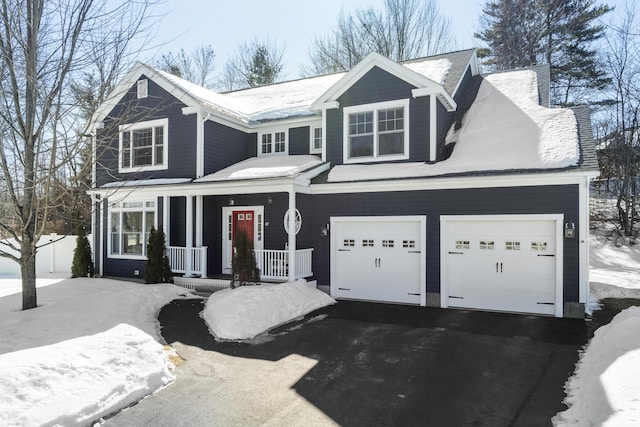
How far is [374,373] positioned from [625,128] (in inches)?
807

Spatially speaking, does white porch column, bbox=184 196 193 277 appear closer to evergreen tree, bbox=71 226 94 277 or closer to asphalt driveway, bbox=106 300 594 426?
evergreen tree, bbox=71 226 94 277

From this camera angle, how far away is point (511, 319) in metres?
8.41

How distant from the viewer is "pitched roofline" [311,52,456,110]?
10492 mm

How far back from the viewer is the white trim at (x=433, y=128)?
34.2 feet

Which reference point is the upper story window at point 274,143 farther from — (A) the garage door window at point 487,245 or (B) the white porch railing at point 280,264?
(A) the garage door window at point 487,245

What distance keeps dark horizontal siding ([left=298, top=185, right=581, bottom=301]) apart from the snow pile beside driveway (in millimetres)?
1502

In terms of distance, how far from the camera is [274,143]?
551 inches

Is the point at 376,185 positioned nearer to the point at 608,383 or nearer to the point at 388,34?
the point at 608,383

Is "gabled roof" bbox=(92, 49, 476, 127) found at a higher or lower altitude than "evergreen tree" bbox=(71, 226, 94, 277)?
higher

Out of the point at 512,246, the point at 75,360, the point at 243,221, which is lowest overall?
the point at 75,360

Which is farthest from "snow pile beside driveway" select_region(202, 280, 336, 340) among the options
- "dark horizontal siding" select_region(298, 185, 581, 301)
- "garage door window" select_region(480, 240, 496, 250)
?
"garage door window" select_region(480, 240, 496, 250)

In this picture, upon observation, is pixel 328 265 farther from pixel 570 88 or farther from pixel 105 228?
pixel 570 88

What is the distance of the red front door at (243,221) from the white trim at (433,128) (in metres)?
5.83

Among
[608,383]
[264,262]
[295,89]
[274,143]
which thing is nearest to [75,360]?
[608,383]
